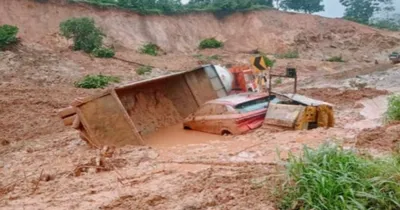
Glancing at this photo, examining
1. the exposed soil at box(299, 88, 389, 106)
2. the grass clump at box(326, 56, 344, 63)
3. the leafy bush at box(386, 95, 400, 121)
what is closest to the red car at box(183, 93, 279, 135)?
the leafy bush at box(386, 95, 400, 121)

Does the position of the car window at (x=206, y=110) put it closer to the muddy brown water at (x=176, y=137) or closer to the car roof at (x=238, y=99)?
the car roof at (x=238, y=99)

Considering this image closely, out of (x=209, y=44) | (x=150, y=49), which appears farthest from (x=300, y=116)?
(x=209, y=44)

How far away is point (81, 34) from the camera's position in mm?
21797

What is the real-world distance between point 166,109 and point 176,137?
1260mm

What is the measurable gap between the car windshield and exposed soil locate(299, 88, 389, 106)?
4.80m

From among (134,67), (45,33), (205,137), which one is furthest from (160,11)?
(205,137)

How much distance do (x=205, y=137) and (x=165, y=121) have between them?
145 cm

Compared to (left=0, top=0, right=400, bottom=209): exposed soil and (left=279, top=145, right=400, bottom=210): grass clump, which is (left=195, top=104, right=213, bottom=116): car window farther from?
(left=279, top=145, right=400, bottom=210): grass clump

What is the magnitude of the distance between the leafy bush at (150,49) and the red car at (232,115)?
16.7 m

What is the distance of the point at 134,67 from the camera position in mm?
20719

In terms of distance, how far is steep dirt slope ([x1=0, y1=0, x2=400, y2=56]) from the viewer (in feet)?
84.7

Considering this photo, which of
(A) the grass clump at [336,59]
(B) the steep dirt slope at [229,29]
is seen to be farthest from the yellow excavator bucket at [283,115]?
(A) the grass clump at [336,59]

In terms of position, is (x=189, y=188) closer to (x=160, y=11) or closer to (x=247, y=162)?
(x=247, y=162)

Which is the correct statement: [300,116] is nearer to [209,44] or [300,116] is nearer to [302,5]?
[209,44]
